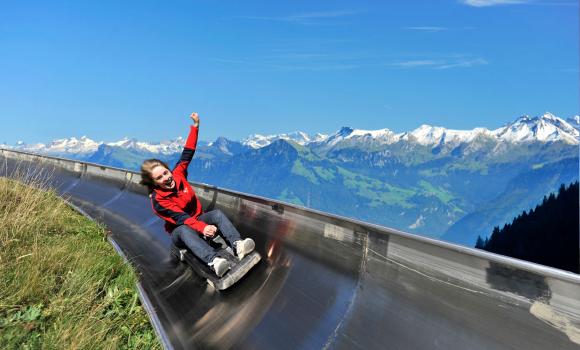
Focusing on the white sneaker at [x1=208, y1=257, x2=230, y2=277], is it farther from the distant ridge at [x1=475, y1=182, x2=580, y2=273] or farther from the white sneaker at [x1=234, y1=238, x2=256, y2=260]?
the distant ridge at [x1=475, y1=182, x2=580, y2=273]

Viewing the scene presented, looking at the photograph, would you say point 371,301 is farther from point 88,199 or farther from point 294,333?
point 88,199

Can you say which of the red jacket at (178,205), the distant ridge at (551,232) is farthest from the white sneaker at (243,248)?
the distant ridge at (551,232)

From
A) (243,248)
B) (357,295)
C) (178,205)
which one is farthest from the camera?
(178,205)

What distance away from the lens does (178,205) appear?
6.36m

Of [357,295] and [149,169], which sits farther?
[149,169]

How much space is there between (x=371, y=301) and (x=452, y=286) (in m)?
0.78

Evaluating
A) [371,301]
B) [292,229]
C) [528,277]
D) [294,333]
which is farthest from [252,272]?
[528,277]

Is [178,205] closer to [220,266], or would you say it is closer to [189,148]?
[189,148]

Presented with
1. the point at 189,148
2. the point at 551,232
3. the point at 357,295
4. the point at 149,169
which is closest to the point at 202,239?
the point at 149,169

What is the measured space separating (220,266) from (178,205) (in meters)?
1.28

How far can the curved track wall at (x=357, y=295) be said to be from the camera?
2.90 metres

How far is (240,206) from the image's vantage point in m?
7.77

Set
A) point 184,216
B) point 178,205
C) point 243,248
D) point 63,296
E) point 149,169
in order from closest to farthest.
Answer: point 63,296
point 243,248
point 149,169
point 184,216
point 178,205

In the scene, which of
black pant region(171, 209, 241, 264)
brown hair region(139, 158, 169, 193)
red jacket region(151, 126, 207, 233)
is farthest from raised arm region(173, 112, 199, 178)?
black pant region(171, 209, 241, 264)
